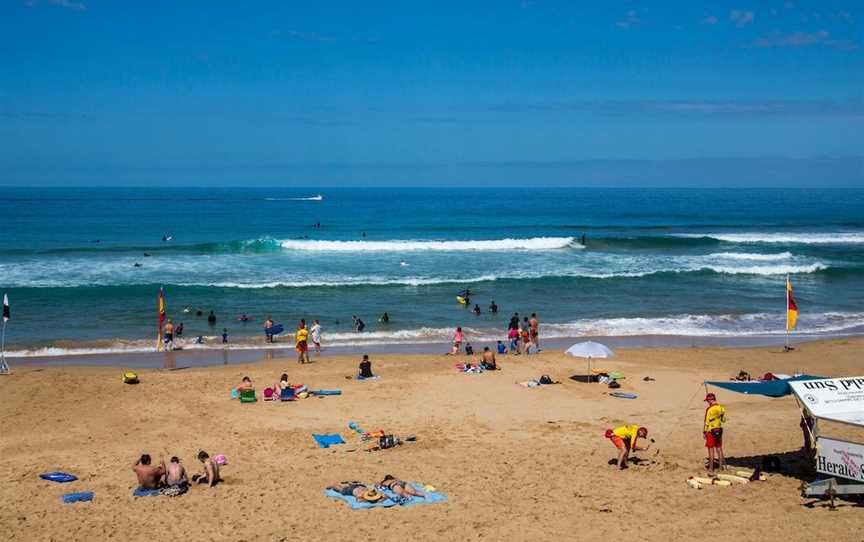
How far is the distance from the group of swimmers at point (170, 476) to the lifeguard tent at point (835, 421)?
8.22 meters

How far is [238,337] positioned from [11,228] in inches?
1963

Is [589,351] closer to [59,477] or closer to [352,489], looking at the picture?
[352,489]

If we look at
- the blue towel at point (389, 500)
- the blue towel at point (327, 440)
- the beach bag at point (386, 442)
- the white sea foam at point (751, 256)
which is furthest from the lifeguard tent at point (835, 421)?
the white sea foam at point (751, 256)

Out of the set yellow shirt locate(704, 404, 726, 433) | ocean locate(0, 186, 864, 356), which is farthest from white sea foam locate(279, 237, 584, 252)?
yellow shirt locate(704, 404, 726, 433)

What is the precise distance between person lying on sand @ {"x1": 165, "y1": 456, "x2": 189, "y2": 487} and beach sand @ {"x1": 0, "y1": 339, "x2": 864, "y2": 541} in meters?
0.30

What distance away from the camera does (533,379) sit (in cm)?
1827

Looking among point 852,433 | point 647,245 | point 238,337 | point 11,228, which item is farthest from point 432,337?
point 11,228

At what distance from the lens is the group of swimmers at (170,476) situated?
11242 millimetres

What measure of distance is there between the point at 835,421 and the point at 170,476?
29.9 feet

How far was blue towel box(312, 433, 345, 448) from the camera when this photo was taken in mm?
13336

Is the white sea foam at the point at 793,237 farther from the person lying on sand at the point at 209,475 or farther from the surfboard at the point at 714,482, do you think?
the person lying on sand at the point at 209,475

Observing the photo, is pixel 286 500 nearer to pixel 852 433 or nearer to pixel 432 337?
pixel 852 433

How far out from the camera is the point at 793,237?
58.6 metres

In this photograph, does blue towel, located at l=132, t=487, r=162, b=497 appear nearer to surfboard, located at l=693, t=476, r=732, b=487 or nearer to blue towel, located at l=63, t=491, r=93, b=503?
blue towel, located at l=63, t=491, r=93, b=503
